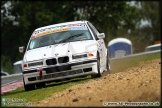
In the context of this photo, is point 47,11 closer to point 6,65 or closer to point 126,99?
point 6,65

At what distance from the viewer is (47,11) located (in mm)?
56938

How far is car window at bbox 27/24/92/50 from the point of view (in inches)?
555

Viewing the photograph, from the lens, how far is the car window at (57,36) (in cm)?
1410

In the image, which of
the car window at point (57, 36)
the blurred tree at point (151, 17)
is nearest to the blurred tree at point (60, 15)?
the blurred tree at point (151, 17)

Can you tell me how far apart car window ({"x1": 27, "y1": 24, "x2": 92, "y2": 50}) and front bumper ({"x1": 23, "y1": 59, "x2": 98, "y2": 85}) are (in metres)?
1.14

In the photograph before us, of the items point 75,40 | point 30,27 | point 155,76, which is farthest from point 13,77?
point 30,27

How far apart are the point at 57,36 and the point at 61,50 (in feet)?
3.85

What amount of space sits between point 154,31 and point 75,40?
60222 mm

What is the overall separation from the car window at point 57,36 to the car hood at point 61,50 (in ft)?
1.11

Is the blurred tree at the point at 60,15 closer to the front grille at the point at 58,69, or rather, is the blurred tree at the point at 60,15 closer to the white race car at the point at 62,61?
the white race car at the point at 62,61

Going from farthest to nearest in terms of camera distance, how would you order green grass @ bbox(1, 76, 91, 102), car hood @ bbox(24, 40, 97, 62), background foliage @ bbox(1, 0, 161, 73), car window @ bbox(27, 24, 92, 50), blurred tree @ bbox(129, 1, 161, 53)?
blurred tree @ bbox(129, 1, 161, 53) < background foliage @ bbox(1, 0, 161, 73) < car window @ bbox(27, 24, 92, 50) < car hood @ bbox(24, 40, 97, 62) < green grass @ bbox(1, 76, 91, 102)

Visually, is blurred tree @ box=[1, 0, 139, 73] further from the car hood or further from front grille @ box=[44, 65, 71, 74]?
front grille @ box=[44, 65, 71, 74]

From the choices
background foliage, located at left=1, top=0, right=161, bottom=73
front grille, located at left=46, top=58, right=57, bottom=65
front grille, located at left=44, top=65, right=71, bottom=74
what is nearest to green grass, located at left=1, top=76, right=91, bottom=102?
front grille, located at left=44, top=65, right=71, bottom=74

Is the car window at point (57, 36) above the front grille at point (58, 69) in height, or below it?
above
